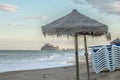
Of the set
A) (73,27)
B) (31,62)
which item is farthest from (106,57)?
(31,62)

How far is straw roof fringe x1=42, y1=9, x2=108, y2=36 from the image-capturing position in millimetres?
8391

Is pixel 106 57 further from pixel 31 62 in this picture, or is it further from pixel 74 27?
pixel 31 62

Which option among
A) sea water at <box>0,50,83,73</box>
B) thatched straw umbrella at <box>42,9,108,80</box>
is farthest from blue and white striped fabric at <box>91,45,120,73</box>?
sea water at <box>0,50,83,73</box>

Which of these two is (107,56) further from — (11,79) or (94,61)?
(11,79)

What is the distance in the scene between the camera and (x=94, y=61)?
1430 centimetres

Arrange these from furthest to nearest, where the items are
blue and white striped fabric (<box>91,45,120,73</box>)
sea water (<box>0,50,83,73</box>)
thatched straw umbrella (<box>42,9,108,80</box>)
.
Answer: sea water (<box>0,50,83,73</box>), blue and white striped fabric (<box>91,45,120,73</box>), thatched straw umbrella (<box>42,9,108,80</box>)

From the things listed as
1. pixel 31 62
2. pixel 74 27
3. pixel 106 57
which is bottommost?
pixel 31 62

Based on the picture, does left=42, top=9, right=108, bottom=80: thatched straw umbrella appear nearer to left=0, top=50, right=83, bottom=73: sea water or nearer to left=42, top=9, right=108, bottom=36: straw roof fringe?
left=42, top=9, right=108, bottom=36: straw roof fringe

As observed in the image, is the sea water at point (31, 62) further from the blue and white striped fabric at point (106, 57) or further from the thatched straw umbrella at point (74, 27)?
the thatched straw umbrella at point (74, 27)

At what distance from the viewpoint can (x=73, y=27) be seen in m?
8.34

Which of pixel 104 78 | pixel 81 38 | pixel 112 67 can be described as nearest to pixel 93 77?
pixel 104 78

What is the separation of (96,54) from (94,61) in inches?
13.9

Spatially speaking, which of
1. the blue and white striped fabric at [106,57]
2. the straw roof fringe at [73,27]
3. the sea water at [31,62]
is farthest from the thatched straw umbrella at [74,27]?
the sea water at [31,62]

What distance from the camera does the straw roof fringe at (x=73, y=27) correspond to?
8.39 meters
